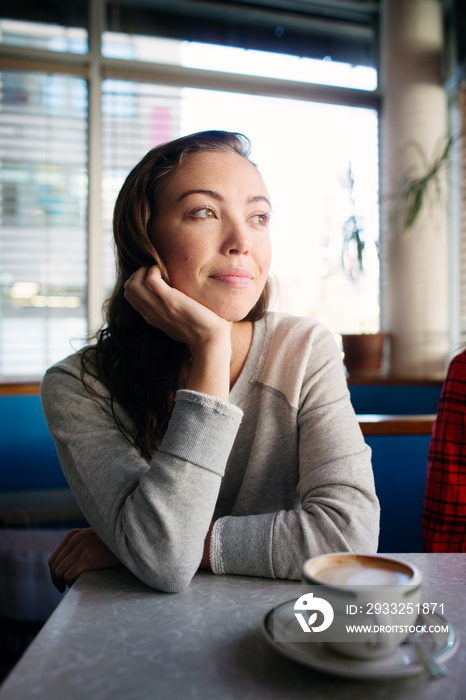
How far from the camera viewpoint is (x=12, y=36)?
340 cm

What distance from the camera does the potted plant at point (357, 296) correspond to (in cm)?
323

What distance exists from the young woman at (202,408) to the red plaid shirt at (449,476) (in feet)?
0.79

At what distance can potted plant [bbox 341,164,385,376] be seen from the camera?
323 cm

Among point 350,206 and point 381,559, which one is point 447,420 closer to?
point 381,559

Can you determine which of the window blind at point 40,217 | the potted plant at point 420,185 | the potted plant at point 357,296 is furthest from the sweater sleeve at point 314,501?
the window blind at point 40,217

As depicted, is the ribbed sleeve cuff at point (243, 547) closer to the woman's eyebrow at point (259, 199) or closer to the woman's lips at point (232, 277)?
the woman's lips at point (232, 277)

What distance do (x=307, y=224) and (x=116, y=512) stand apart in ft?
10.5

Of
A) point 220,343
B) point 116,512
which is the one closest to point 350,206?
point 220,343

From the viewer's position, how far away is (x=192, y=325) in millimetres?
948

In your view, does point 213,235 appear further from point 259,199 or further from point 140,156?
point 140,156

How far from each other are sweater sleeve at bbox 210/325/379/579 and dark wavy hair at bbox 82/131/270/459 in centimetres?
22

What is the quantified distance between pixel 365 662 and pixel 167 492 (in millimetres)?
345

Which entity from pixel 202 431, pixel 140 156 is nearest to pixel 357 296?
pixel 140 156

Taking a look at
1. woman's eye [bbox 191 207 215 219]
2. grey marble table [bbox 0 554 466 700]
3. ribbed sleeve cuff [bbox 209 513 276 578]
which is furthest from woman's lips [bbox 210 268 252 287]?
grey marble table [bbox 0 554 466 700]
